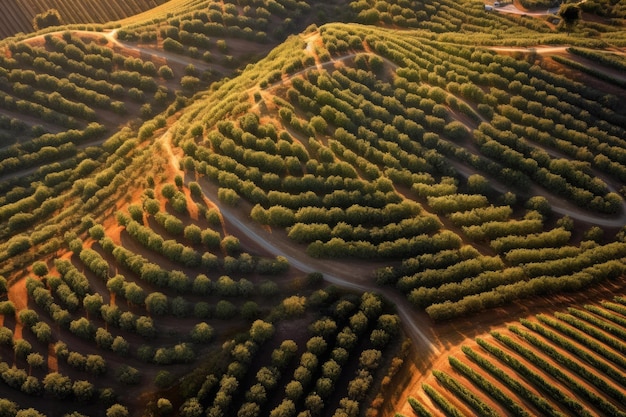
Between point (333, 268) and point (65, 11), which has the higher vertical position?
point (65, 11)

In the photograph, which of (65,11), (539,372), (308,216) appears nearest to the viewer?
(539,372)

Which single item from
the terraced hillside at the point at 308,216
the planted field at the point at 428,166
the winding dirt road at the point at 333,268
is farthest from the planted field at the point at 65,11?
the winding dirt road at the point at 333,268

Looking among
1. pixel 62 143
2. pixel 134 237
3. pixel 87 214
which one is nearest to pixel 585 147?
pixel 134 237

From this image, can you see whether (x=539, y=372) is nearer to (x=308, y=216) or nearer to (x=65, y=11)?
(x=308, y=216)

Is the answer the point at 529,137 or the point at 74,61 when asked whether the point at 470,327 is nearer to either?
the point at 529,137

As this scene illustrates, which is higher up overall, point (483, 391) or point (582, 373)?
point (483, 391)

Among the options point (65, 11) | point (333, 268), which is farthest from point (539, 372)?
point (65, 11)

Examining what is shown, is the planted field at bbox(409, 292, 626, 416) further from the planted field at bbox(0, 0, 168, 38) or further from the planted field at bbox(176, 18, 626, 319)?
the planted field at bbox(0, 0, 168, 38)
